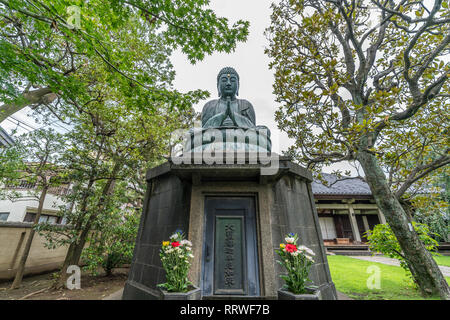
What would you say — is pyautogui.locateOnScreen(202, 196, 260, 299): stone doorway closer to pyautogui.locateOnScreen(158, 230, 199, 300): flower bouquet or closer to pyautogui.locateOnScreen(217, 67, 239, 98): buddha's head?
pyautogui.locateOnScreen(158, 230, 199, 300): flower bouquet

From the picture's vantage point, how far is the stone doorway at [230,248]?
3445 millimetres

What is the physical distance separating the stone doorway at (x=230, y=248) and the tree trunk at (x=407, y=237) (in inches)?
153

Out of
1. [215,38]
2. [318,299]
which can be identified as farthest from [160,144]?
[318,299]

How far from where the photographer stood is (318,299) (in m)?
2.50

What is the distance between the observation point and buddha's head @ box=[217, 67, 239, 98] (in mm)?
5895

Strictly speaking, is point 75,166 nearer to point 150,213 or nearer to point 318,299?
point 150,213

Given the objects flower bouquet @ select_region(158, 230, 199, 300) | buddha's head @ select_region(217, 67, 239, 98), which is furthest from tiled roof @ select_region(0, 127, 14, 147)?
flower bouquet @ select_region(158, 230, 199, 300)

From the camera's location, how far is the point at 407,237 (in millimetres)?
4887

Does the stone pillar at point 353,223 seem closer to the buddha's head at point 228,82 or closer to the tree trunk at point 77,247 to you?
the buddha's head at point 228,82

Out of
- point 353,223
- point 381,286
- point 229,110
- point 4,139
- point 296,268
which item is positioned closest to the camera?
point 296,268

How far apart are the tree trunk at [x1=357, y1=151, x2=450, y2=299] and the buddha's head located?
4.24 m

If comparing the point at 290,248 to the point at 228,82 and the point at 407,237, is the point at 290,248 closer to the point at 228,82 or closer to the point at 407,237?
the point at 407,237

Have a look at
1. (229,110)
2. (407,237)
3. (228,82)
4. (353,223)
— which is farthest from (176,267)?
(353,223)

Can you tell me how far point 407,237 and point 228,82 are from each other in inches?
249
